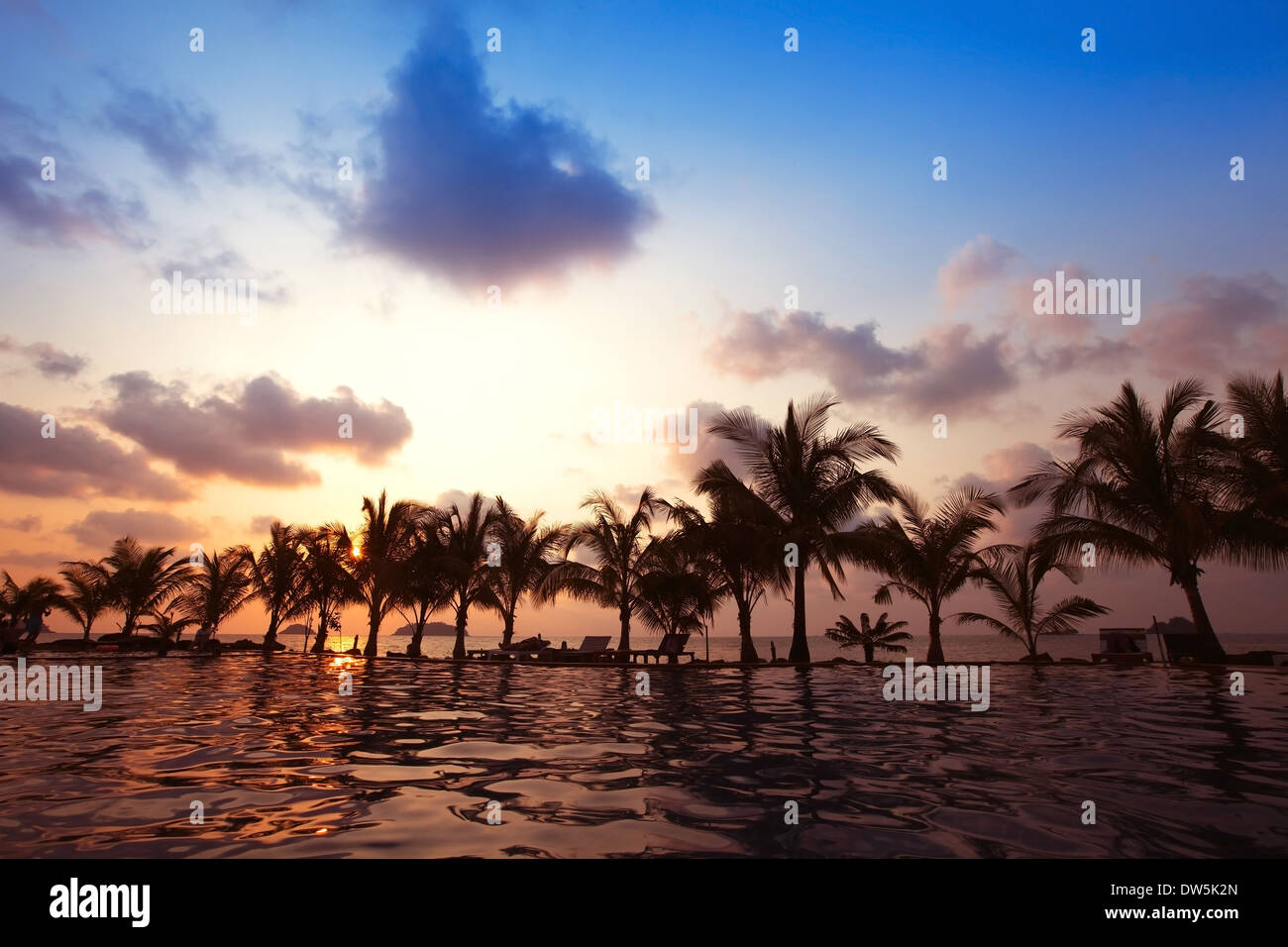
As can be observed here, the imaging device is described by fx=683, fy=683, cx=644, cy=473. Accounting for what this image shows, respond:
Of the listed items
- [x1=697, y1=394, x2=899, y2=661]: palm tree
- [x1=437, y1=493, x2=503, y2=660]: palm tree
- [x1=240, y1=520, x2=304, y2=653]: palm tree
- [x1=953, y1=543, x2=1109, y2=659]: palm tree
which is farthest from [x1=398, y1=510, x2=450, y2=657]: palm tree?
[x1=953, y1=543, x2=1109, y2=659]: palm tree

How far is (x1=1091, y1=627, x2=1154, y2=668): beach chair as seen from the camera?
19.3 metres

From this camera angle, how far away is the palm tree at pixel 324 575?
28125 millimetres

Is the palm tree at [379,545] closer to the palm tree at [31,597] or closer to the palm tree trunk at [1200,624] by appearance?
the palm tree at [31,597]

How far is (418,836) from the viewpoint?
10.1 ft

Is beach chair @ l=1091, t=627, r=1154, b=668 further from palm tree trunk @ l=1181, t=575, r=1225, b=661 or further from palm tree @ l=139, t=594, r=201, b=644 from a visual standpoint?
palm tree @ l=139, t=594, r=201, b=644

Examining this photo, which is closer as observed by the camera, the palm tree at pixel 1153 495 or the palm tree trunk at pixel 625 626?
the palm tree at pixel 1153 495

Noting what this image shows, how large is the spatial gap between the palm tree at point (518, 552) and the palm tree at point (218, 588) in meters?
11.6

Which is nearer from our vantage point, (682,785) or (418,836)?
(418,836)

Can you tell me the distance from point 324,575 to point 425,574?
229 inches

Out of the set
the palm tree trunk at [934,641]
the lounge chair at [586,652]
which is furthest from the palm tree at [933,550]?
the lounge chair at [586,652]

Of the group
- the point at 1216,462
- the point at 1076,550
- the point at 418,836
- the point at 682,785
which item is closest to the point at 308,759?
the point at 418,836

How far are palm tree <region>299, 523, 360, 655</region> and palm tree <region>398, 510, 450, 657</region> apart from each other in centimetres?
340
